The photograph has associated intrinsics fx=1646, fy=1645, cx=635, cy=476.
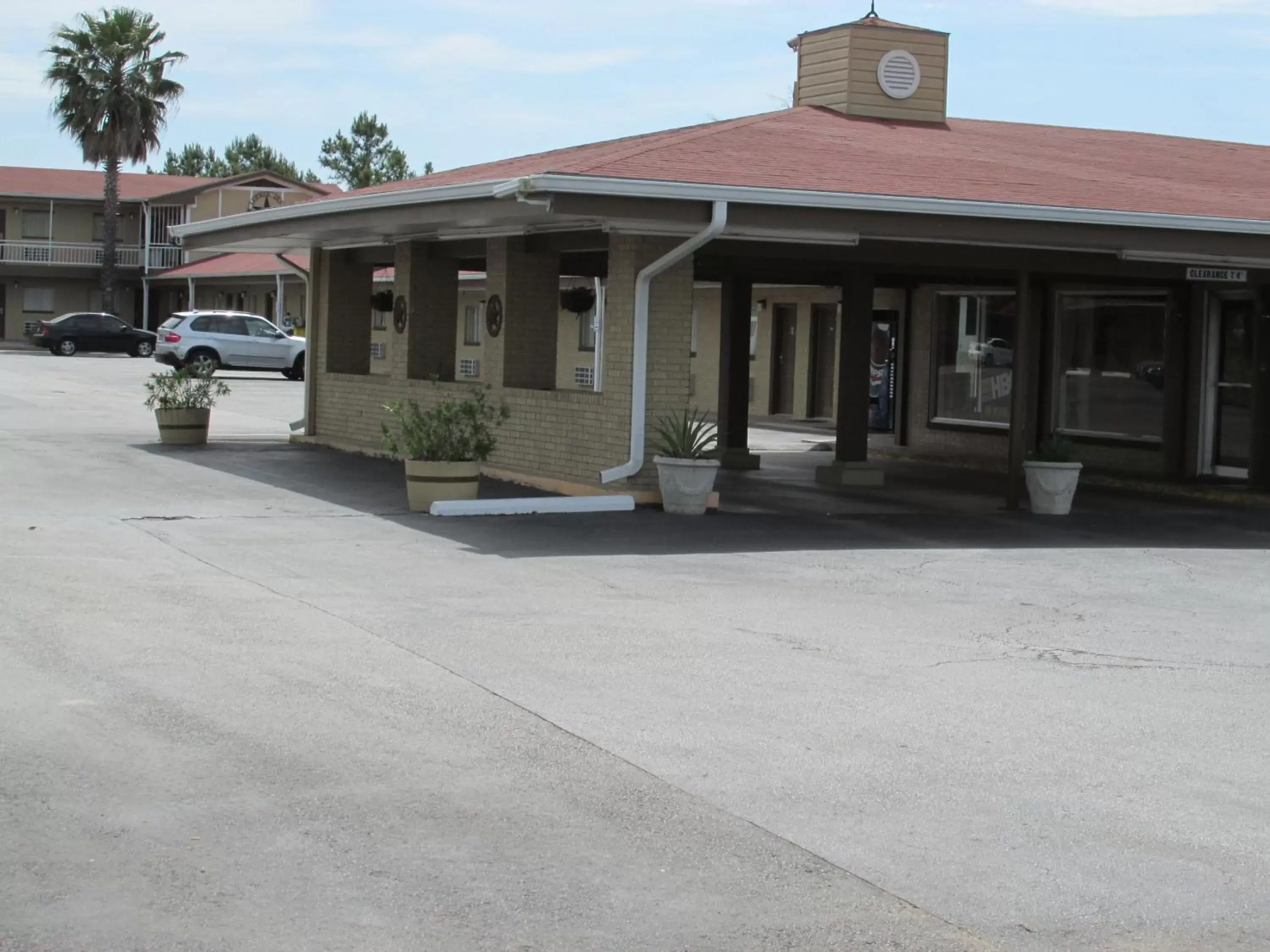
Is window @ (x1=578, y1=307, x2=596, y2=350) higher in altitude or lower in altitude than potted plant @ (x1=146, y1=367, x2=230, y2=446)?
higher

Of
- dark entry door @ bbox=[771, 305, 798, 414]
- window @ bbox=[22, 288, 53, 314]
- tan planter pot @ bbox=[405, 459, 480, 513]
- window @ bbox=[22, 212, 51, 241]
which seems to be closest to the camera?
tan planter pot @ bbox=[405, 459, 480, 513]

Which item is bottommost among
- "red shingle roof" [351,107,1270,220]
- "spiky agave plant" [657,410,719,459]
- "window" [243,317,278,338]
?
"spiky agave plant" [657,410,719,459]

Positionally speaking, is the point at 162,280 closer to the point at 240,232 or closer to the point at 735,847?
the point at 240,232

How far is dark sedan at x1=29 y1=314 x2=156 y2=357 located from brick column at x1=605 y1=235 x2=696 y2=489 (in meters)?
40.9

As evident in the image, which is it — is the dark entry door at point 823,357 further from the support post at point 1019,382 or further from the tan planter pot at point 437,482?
the tan planter pot at point 437,482

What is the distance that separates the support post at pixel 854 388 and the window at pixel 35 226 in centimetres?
5063

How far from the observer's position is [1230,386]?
20.5m

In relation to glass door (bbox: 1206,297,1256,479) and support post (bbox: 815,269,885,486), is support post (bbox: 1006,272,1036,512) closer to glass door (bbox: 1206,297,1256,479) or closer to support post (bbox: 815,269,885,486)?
support post (bbox: 815,269,885,486)

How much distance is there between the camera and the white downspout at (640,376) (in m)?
15.2

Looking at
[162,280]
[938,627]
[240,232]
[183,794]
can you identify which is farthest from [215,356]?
[183,794]

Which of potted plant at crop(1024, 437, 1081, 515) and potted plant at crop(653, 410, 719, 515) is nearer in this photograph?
potted plant at crop(653, 410, 719, 515)

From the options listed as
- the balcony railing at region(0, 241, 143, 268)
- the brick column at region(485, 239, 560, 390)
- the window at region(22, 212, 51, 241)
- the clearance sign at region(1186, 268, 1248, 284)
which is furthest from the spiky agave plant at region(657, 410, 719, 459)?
the window at region(22, 212, 51, 241)

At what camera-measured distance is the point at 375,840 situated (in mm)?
5457

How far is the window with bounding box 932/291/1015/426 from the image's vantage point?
75.9 ft
